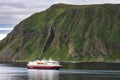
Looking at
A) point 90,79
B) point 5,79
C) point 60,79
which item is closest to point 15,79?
point 5,79

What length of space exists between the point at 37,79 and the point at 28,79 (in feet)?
13.6

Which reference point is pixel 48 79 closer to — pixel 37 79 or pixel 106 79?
pixel 37 79

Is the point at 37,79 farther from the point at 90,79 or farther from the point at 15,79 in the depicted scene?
the point at 90,79

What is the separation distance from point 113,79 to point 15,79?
40321 millimetres

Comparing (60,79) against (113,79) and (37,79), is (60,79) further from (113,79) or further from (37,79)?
(113,79)

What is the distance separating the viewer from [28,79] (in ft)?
608

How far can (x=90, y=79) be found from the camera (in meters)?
188

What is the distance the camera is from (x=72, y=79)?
188375 millimetres

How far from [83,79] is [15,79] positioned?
28062 mm

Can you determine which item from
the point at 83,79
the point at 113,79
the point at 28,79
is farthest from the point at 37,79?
the point at 113,79

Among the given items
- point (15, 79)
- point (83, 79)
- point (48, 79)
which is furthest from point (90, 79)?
point (15, 79)

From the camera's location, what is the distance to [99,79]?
187 m

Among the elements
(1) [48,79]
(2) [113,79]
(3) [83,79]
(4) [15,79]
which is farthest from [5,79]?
(2) [113,79]

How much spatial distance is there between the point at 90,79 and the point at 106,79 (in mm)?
6579
